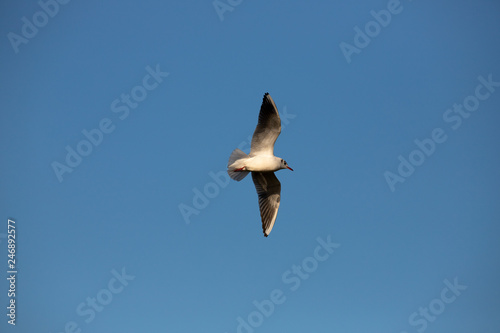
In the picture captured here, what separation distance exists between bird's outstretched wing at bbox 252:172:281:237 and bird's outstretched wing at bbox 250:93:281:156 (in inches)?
27.8

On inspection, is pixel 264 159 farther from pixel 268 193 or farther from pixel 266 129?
pixel 268 193

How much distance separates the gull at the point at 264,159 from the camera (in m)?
20.1

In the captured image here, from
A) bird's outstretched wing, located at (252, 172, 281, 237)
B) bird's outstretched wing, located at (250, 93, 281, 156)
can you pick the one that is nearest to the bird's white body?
bird's outstretched wing, located at (250, 93, 281, 156)

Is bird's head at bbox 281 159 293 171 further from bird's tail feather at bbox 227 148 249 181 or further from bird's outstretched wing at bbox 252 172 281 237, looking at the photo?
bird's tail feather at bbox 227 148 249 181

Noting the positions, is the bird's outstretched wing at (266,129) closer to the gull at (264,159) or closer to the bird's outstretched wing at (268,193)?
the gull at (264,159)

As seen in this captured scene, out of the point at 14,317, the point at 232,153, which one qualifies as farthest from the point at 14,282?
the point at 232,153

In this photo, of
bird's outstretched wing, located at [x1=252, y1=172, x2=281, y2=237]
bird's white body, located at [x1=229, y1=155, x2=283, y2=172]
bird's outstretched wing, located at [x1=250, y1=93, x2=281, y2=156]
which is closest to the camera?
bird's outstretched wing, located at [x1=250, y1=93, x2=281, y2=156]

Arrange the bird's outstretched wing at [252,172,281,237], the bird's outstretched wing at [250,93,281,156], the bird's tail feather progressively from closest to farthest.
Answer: the bird's outstretched wing at [250,93,281,156] → the bird's tail feather → the bird's outstretched wing at [252,172,281,237]

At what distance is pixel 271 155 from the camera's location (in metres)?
20.4

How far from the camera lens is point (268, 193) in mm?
21078

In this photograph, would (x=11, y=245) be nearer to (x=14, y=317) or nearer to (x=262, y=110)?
(x=14, y=317)

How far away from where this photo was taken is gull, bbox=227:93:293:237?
2011cm

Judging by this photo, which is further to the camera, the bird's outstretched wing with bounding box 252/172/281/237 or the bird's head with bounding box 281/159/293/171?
the bird's outstretched wing with bounding box 252/172/281/237

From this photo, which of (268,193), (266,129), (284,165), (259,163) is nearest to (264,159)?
(259,163)
